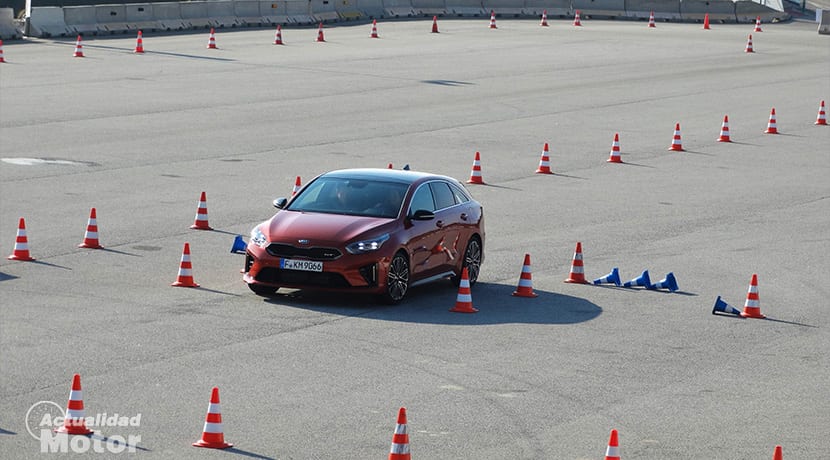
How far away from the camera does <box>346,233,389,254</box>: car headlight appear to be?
15688 millimetres

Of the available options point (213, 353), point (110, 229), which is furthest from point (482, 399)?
point (110, 229)

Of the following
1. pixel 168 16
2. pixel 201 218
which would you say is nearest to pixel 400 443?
pixel 201 218

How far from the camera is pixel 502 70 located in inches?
1667

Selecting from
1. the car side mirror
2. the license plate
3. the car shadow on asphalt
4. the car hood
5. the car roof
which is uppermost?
the car roof

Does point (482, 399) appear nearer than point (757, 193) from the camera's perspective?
Yes

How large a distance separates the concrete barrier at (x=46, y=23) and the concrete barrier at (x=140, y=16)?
2414mm

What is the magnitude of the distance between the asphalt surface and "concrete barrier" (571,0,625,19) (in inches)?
706

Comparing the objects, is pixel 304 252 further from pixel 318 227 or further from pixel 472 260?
pixel 472 260

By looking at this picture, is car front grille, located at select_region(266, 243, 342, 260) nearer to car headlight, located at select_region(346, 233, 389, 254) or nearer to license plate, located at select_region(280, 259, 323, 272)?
license plate, located at select_region(280, 259, 323, 272)

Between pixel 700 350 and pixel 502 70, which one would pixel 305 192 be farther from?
pixel 502 70

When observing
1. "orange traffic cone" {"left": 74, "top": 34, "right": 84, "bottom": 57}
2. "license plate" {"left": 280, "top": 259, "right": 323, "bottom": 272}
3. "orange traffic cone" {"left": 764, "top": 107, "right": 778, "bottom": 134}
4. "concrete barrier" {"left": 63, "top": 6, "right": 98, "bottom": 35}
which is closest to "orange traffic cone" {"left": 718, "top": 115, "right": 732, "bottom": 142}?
"orange traffic cone" {"left": 764, "top": 107, "right": 778, "bottom": 134}

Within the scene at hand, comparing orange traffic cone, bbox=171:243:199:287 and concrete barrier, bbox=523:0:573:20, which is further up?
concrete barrier, bbox=523:0:573:20

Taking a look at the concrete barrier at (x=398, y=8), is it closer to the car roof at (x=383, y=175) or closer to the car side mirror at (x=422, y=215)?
the car roof at (x=383, y=175)

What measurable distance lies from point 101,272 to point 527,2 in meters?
45.1
